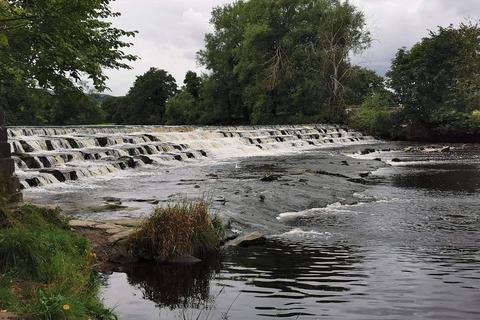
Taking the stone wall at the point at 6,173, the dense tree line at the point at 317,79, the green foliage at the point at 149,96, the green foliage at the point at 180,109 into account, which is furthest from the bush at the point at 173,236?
the green foliage at the point at 149,96

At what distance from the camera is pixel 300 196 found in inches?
604

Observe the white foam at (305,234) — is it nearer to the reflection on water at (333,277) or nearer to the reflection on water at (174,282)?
the reflection on water at (333,277)

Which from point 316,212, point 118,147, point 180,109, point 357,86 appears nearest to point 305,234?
point 316,212

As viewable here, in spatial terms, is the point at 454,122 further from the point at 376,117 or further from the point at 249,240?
the point at 249,240

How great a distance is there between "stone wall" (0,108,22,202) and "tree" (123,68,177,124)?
80.0 metres

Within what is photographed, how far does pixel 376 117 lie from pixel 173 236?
146 feet

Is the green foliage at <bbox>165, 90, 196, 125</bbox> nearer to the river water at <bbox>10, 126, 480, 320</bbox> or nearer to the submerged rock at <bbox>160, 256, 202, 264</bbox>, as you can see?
the river water at <bbox>10, 126, 480, 320</bbox>

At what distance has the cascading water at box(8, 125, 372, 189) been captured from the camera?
1978 centimetres

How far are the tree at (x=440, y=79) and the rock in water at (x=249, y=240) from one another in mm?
40075

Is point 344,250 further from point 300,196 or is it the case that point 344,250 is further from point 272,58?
point 272,58

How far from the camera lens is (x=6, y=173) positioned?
27.7 feet

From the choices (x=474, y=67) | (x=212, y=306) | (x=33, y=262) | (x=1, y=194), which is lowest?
(x=212, y=306)

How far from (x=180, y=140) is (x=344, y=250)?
2329cm

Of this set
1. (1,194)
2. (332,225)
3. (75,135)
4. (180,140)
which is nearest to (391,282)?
(332,225)
